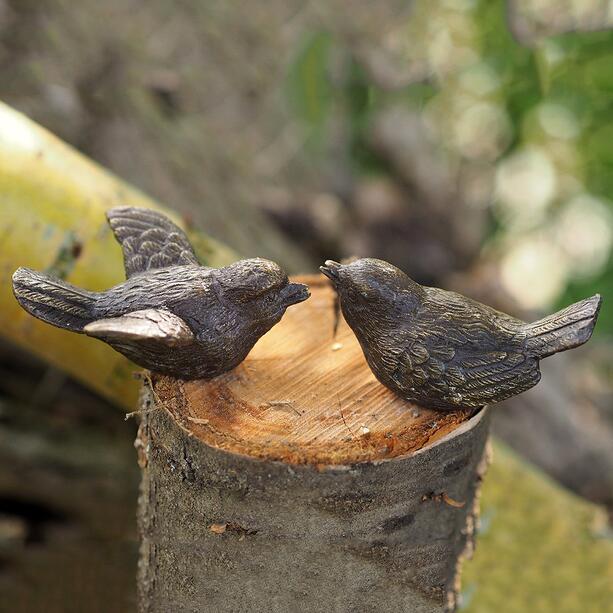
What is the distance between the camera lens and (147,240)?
4.75 feet

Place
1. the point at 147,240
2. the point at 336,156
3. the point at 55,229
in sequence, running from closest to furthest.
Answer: the point at 147,240
the point at 55,229
the point at 336,156

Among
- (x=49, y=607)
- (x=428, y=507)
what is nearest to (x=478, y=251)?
(x=49, y=607)

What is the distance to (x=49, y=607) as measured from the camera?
223 centimetres

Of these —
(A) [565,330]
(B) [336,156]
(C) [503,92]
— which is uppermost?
(C) [503,92]

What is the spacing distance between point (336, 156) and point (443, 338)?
9.29ft

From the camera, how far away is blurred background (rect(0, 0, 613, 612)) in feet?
8.71

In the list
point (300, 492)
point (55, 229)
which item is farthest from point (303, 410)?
point (55, 229)

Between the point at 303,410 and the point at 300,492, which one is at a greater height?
the point at 303,410

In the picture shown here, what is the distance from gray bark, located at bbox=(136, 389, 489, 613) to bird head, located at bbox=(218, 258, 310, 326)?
0.21 metres

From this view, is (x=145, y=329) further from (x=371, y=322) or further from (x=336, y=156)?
(x=336, y=156)

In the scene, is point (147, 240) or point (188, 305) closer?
point (188, 305)

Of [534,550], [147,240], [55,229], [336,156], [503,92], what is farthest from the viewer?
[336,156]

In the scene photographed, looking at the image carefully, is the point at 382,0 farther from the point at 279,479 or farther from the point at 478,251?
the point at 279,479

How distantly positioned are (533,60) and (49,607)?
9.36 feet
